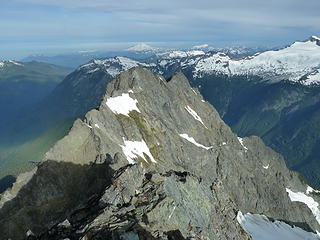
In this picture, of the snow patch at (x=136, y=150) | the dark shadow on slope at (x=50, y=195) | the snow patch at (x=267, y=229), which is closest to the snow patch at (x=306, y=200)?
the snow patch at (x=267, y=229)

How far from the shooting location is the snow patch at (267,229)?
114562mm

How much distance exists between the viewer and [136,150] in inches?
4247

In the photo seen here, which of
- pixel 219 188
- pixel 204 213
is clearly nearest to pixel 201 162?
pixel 219 188

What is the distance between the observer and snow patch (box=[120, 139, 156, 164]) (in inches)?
3996

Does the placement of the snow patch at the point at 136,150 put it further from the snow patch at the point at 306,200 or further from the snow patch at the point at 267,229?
the snow patch at the point at 306,200

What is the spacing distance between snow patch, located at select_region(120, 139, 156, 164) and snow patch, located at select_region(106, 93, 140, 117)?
34.2ft

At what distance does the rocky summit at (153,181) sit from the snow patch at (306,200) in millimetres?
521

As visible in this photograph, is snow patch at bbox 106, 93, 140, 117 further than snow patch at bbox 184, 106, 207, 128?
No

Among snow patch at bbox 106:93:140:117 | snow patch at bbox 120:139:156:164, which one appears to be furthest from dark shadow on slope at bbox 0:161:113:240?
snow patch at bbox 106:93:140:117

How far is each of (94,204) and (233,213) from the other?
66.5ft

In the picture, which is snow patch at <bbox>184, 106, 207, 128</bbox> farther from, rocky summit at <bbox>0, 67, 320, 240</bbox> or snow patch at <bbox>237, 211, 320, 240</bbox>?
snow patch at <bbox>237, 211, 320, 240</bbox>

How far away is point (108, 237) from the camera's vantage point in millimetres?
35719

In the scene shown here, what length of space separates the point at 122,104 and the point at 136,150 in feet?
69.0

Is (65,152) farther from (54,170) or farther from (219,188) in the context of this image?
(219,188)
